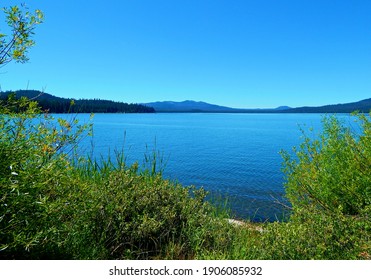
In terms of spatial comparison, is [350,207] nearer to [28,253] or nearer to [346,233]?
[346,233]

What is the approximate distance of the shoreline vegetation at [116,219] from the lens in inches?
160

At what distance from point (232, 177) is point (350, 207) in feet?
62.9

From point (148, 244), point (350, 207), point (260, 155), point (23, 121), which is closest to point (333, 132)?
point (350, 207)


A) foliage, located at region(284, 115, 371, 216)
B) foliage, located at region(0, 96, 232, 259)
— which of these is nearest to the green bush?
foliage, located at region(284, 115, 371, 216)

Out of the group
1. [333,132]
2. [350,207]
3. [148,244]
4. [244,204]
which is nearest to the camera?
[148,244]

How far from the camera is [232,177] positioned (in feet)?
88.1

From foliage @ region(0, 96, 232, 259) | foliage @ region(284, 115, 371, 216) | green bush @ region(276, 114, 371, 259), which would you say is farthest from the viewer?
foliage @ region(284, 115, 371, 216)

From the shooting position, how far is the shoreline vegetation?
407 cm

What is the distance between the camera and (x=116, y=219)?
5379 millimetres

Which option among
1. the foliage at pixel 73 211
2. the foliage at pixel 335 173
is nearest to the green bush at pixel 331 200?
the foliage at pixel 335 173

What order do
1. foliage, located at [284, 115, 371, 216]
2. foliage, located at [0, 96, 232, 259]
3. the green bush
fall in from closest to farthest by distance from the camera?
1. foliage, located at [0, 96, 232, 259]
2. the green bush
3. foliage, located at [284, 115, 371, 216]

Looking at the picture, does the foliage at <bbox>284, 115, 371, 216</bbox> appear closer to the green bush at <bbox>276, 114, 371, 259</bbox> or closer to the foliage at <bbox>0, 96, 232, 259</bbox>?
the green bush at <bbox>276, 114, 371, 259</bbox>

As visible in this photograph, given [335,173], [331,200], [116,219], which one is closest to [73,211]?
[116,219]

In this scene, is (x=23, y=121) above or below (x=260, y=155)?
above
